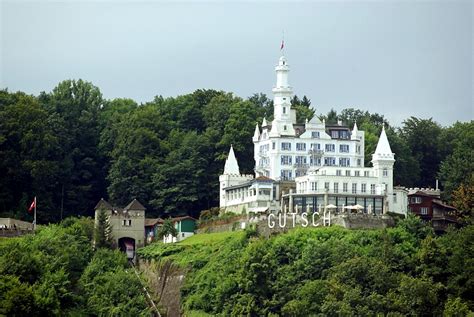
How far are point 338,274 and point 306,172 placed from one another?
1942cm

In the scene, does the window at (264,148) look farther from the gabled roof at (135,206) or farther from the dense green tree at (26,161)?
the dense green tree at (26,161)

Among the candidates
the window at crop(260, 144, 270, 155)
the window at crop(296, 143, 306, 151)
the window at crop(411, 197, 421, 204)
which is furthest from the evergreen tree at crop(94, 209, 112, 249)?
the window at crop(411, 197, 421, 204)

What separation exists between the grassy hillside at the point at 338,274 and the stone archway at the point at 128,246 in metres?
9.91

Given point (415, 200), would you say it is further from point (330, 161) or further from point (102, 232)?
point (102, 232)

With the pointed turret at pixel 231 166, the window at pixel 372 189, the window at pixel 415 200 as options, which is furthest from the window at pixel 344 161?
the pointed turret at pixel 231 166

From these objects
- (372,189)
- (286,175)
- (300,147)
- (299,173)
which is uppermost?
(300,147)

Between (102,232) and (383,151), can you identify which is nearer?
(383,151)

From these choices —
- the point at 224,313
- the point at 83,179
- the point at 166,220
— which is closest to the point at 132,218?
the point at 166,220

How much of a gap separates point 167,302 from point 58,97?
107ft

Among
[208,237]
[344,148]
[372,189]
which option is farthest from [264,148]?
[372,189]

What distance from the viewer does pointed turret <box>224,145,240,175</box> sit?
124438mm

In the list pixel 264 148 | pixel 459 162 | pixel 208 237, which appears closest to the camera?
pixel 208 237

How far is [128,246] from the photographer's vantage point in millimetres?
121812

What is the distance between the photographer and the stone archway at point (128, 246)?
12156 cm
